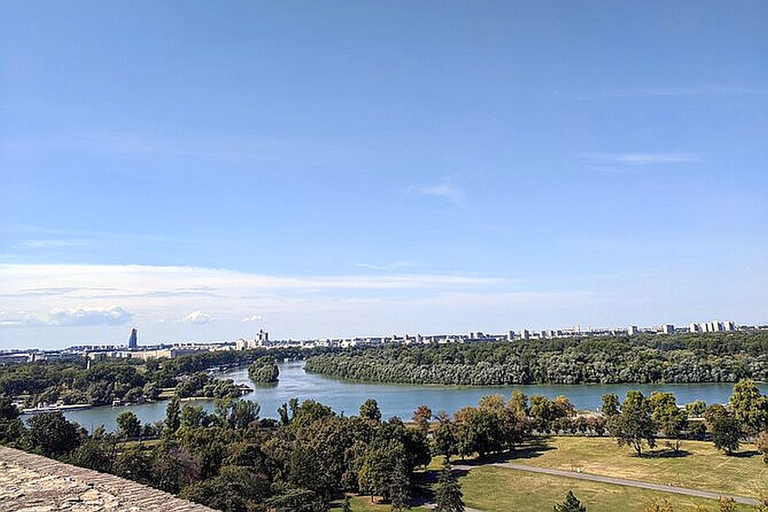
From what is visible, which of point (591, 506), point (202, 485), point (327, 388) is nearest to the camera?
point (202, 485)

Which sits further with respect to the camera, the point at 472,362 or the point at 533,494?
the point at 472,362

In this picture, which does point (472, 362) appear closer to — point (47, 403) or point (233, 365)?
point (47, 403)

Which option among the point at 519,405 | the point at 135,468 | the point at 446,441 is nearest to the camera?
the point at 135,468

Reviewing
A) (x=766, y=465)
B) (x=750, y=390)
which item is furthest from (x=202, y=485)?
(x=750, y=390)

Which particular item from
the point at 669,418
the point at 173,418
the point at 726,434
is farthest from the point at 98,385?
the point at 726,434

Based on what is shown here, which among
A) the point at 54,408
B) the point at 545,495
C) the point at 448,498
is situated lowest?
the point at 54,408

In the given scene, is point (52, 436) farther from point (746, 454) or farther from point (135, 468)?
point (746, 454)
